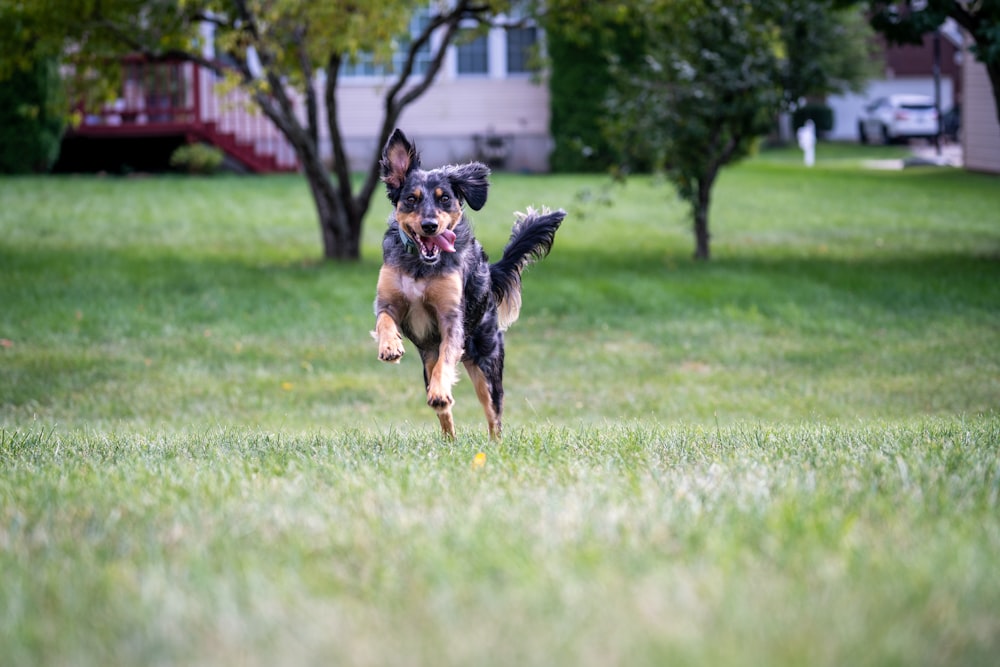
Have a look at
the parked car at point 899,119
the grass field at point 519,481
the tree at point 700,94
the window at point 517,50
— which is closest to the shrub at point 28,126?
the window at point 517,50

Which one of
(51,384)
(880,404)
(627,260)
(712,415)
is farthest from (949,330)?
(51,384)

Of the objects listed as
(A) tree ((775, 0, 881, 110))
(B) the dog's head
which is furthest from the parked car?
(B) the dog's head

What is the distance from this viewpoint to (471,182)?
272 inches

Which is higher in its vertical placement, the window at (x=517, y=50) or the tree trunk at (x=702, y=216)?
the window at (x=517, y=50)

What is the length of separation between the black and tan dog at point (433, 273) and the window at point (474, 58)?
32557 mm

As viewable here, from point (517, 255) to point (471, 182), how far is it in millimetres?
957

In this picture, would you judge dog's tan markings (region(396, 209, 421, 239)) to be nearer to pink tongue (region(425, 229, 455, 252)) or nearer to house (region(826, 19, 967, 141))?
pink tongue (region(425, 229, 455, 252))

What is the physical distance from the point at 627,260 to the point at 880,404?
8584 mm

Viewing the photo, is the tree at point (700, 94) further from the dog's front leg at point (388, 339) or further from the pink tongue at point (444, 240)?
the dog's front leg at point (388, 339)

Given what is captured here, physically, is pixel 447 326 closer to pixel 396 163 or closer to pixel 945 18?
pixel 396 163

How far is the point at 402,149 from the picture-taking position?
6.80m

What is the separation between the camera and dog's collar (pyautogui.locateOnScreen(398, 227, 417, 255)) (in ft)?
21.7

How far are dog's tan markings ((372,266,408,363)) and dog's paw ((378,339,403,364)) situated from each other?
0.10ft

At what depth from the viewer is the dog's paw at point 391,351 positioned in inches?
250
